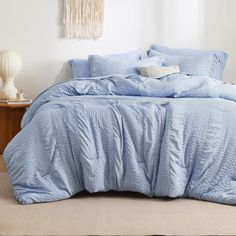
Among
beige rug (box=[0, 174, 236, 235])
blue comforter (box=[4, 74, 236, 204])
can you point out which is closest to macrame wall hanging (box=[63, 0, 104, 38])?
blue comforter (box=[4, 74, 236, 204])

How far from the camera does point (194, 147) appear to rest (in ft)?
9.71

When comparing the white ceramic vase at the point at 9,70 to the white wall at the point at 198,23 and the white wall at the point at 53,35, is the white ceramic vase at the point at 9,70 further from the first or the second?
the white wall at the point at 198,23

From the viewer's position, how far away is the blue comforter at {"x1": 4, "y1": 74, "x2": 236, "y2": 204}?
9.62ft

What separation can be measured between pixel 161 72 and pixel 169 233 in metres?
2.09

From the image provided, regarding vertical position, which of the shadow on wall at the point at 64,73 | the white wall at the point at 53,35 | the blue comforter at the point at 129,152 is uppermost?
the white wall at the point at 53,35

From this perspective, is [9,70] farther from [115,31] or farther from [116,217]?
[116,217]

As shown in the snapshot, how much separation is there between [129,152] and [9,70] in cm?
205

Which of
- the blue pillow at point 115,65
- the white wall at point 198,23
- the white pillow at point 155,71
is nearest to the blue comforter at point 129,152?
the white pillow at point 155,71

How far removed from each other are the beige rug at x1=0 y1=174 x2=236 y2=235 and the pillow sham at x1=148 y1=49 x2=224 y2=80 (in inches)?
71.7

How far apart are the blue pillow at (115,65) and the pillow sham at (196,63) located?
0.13 meters

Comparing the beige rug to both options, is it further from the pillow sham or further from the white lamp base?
the pillow sham

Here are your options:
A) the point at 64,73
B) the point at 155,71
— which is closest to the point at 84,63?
the point at 64,73

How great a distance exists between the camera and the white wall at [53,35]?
493cm

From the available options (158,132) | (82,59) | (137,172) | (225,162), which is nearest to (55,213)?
(137,172)
